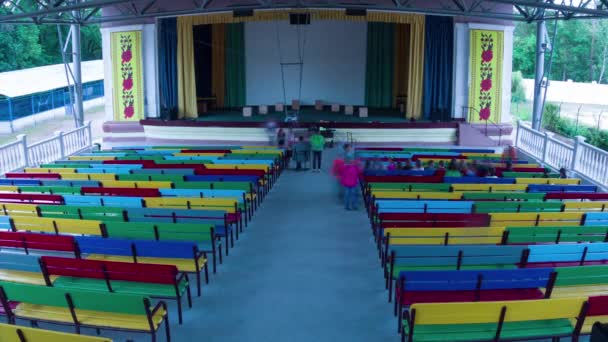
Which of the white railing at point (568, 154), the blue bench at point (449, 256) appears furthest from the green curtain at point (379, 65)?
the blue bench at point (449, 256)

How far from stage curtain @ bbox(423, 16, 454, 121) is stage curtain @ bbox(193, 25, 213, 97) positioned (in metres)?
8.73

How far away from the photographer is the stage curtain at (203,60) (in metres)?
20.2

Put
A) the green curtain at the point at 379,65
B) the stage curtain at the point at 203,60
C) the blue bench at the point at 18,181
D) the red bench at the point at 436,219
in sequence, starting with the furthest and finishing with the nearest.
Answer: the green curtain at the point at 379,65 → the stage curtain at the point at 203,60 → the blue bench at the point at 18,181 → the red bench at the point at 436,219

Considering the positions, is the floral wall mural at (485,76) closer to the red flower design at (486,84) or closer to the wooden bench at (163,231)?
the red flower design at (486,84)

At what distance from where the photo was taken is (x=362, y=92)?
2109 cm

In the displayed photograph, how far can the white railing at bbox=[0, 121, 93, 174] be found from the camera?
1184cm

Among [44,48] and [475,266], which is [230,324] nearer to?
[475,266]

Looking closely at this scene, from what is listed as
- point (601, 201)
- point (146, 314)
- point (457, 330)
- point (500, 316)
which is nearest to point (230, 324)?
point (146, 314)

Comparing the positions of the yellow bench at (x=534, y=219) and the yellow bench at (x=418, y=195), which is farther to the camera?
the yellow bench at (x=418, y=195)

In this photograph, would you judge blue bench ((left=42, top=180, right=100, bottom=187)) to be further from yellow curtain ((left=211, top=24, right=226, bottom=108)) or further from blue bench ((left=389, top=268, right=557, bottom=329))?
yellow curtain ((left=211, top=24, right=226, bottom=108))

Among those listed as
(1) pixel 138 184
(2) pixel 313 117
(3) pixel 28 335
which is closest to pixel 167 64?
(2) pixel 313 117

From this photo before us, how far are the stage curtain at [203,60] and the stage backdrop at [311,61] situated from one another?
1.58 m

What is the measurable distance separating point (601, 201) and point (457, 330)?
502 centimetres

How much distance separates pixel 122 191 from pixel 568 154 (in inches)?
396
